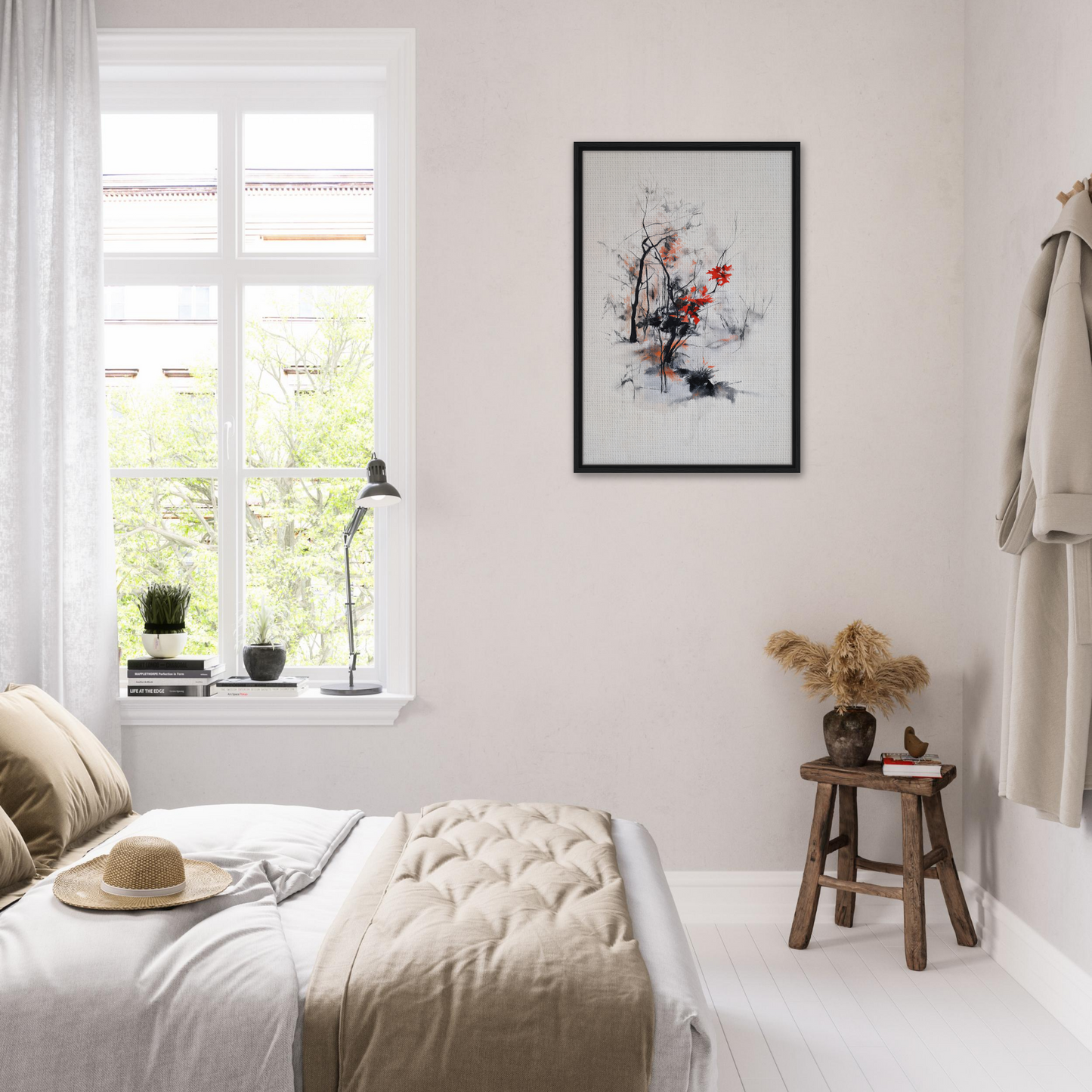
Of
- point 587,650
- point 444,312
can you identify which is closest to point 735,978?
point 587,650

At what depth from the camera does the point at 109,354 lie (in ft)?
10.6

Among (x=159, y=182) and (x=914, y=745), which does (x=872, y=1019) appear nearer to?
(x=914, y=745)

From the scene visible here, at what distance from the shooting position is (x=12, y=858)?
173 centimetres

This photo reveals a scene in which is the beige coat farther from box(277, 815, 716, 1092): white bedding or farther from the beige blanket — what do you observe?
the beige blanket

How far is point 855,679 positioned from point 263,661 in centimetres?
176

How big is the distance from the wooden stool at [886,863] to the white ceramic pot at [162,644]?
6.33 ft

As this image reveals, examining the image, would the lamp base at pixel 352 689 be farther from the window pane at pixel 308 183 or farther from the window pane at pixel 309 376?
the window pane at pixel 308 183

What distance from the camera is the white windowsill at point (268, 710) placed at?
2.97 metres

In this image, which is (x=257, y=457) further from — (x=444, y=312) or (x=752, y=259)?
(x=752, y=259)

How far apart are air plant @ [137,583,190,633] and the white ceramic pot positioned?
1 cm

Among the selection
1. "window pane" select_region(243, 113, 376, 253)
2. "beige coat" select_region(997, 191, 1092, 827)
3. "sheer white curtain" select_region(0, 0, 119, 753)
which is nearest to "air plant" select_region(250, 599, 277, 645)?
"sheer white curtain" select_region(0, 0, 119, 753)

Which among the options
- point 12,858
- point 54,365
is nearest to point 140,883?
point 12,858

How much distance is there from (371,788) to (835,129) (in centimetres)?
248

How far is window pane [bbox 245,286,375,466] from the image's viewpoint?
317cm
